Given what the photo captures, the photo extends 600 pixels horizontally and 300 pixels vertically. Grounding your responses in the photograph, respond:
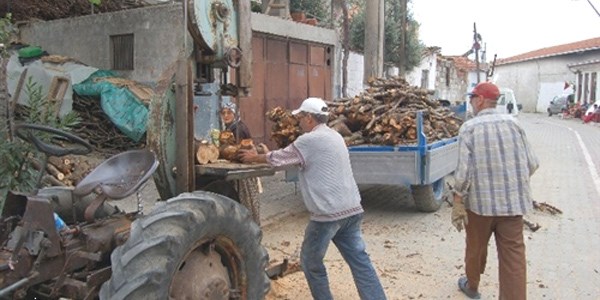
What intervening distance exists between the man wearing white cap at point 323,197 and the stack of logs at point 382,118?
3.53 meters

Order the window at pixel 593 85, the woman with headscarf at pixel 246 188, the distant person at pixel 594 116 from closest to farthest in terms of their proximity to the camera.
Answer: the woman with headscarf at pixel 246 188 < the distant person at pixel 594 116 < the window at pixel 593 85

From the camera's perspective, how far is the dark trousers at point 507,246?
4.45 m

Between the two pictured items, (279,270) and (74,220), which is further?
(279,270)

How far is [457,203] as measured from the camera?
464 centimetres

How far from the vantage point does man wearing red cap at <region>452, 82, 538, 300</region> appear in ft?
14.6

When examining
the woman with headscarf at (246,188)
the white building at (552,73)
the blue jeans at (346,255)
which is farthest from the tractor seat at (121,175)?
the white building at (552,73)

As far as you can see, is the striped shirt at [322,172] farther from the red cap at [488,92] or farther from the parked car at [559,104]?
the parked car at [559,104]

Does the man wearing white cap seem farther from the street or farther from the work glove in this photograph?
the work glove

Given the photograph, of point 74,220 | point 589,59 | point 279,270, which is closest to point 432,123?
point 279,270

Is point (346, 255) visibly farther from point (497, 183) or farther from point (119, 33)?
point (119, 33)

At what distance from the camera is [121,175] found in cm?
338

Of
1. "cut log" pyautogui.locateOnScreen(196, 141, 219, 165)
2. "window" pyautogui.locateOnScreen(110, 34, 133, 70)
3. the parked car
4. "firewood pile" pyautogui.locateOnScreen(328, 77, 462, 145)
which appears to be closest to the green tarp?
"window" pyautogui.locateOnScreen(110, 34, 133, 70)

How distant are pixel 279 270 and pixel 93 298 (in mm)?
2317

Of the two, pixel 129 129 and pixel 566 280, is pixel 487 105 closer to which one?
pixel 566 280
